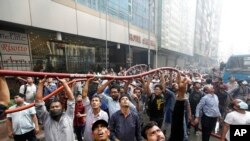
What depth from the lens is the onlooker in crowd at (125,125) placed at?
3.45 meters

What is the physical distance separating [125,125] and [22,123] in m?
2.21

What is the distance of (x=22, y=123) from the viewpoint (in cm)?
439

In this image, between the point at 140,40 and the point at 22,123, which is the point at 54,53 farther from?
the point at 140,40

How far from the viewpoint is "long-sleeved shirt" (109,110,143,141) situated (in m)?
3.45

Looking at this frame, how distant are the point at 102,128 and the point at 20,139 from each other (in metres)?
2.69

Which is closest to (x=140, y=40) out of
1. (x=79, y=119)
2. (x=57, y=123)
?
(x=79, y=119)

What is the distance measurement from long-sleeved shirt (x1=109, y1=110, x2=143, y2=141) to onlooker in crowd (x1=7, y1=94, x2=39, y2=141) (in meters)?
1.89

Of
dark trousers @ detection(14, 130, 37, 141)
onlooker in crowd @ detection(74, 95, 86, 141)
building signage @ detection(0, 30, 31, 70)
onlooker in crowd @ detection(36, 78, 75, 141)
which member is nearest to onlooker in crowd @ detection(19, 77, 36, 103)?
onlooker in crowd @ detection(74, 95, 86, 141)

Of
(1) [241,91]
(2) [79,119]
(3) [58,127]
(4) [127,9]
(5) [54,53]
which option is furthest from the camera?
(4) [127,9]

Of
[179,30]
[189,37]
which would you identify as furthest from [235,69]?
[189,37]

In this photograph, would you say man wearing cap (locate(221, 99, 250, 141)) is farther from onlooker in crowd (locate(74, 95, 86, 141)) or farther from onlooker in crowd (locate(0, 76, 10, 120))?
onlooker in crowd (locate(0, 76, 10, 120))

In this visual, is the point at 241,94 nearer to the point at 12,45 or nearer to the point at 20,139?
the point at 20,139

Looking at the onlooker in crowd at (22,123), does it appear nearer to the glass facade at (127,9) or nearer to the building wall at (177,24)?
the glass facade at (127,9)

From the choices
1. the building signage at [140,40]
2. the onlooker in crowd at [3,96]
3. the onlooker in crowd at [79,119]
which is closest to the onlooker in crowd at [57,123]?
the onlooker in crowd at [3,96]
